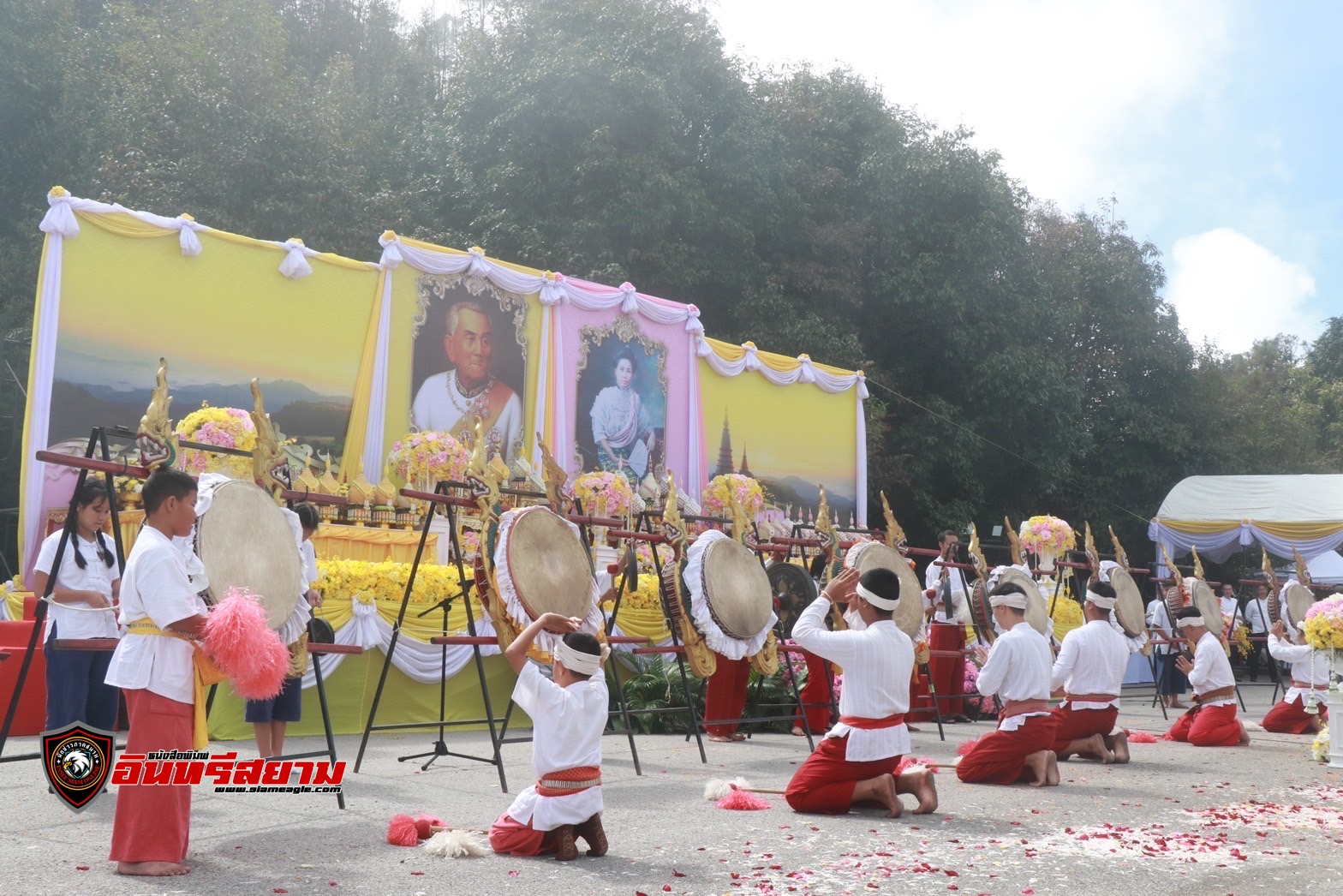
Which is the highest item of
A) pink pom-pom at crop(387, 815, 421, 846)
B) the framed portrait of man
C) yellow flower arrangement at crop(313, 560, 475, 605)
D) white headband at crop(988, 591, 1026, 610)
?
the framed portrait of man

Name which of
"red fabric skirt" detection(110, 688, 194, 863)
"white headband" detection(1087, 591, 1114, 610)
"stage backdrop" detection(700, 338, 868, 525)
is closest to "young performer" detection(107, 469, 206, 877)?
"red fabric skirt" detection(110, 688, 194, 863)

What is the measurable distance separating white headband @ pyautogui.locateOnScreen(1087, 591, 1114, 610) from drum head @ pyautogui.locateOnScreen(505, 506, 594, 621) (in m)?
4.80

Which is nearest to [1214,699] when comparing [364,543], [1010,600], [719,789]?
[1010,600]

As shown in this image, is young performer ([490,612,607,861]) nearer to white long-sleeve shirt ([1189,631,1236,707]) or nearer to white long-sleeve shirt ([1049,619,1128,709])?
white long-sleeve shirt ([1049,619,1128,709])

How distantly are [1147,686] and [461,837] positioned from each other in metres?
19.1

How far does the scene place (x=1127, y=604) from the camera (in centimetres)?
1409

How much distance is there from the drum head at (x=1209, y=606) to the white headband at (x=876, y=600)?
36.1ft

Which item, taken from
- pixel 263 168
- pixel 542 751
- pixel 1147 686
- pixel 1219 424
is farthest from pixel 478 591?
pixel 1219 424

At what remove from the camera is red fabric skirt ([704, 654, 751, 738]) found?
10742 mm

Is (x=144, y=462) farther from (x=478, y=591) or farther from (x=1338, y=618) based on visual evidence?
(x=1338, y=618)

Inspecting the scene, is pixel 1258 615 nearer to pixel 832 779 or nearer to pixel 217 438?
pixel 832 779

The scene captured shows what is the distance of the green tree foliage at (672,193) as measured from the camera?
20.6m

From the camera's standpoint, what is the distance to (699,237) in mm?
24812

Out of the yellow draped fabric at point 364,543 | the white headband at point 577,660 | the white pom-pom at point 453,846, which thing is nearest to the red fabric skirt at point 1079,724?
the white headband at point 577,660
